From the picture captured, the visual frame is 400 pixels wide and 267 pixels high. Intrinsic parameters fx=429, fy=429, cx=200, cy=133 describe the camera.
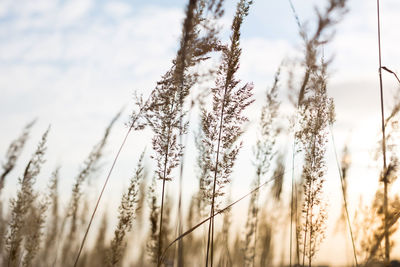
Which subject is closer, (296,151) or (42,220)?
(296,151)

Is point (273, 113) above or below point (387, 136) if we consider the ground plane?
above

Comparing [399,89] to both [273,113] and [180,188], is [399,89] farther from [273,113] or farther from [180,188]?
[180,188]

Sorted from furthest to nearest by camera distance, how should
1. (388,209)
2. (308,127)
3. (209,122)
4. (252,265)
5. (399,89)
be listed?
(252,265)
(308,127)
(399,89)
(209,122)
(388,209)

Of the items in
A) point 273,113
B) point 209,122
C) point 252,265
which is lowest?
point 252,265

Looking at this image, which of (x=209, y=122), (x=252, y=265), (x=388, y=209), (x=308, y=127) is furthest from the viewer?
(x=252, y=265)

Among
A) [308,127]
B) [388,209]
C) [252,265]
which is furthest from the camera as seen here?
[252,265]

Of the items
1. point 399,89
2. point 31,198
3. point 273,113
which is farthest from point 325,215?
point 31,198

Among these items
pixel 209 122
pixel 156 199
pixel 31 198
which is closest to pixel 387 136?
pixel 209 122

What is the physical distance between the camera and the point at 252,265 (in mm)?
4754

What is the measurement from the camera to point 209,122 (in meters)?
3.07

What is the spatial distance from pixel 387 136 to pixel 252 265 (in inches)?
88.4

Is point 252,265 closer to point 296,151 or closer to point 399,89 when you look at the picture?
point 296,151

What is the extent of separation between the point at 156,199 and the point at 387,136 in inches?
79.2

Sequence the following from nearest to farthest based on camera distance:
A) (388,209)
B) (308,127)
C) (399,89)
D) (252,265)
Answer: (388,209) < (399,89) < (308,127) < (252,265)
